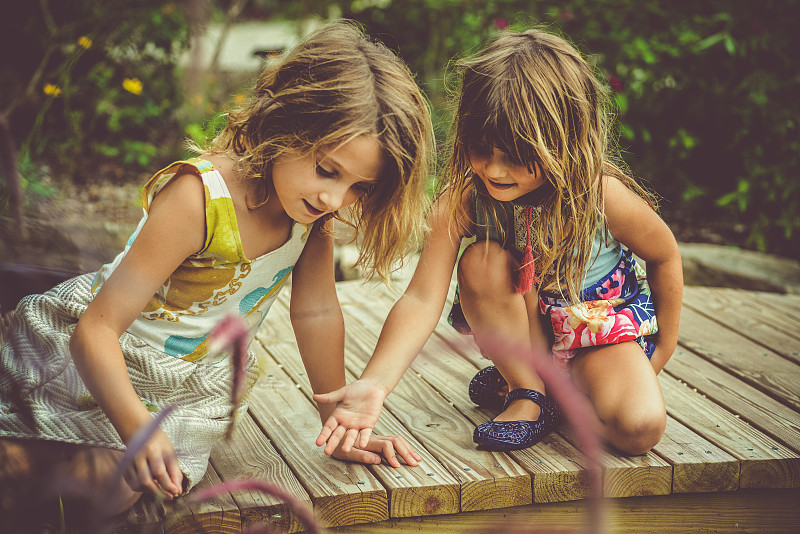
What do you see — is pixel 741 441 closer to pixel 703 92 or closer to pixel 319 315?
pixel 319 315

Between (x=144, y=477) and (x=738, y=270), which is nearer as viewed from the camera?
(x=144, y=477)

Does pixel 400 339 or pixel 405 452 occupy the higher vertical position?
pixel 400 339

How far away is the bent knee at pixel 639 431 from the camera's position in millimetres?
1672

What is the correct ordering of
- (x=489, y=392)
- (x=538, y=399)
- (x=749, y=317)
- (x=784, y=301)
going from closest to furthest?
(x=538, y=399), (x=489, y=392), (x=749, y=317), (x=784, y=301)

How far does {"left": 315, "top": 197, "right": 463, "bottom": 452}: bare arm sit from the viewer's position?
1.51m

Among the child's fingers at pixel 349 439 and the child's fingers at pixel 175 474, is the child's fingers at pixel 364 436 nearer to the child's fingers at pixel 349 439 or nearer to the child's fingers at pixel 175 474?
the child's fingers at pixel 349 439

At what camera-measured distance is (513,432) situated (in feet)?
5.61

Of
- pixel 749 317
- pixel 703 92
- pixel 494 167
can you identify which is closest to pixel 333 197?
pixel 494 167

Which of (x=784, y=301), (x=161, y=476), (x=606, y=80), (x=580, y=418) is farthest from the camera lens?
(x=606, y=80)

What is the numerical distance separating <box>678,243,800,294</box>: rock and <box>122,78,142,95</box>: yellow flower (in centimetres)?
320

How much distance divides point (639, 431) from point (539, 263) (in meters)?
0.42

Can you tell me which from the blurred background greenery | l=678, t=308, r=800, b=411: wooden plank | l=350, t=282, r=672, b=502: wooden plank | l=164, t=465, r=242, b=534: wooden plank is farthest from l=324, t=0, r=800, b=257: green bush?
l=164, t=465, r=242, b=534: wooden plank

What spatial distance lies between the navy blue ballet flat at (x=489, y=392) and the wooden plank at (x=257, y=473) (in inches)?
20.7

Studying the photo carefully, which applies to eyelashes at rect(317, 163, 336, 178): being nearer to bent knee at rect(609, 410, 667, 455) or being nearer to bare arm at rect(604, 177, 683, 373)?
bare arm at rect(604, 177, 683, 373)
